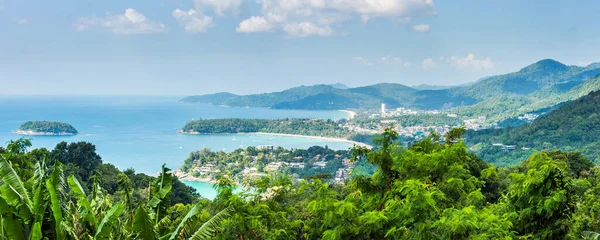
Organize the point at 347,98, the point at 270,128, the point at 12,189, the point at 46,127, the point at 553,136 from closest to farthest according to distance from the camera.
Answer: the point at 12,189, the point at 553,136, the point at 46,127, the point at 270,128, the point at 347,98

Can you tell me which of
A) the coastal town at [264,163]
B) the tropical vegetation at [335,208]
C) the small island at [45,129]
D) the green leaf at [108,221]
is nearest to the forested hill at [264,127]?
the small island at [45,129]

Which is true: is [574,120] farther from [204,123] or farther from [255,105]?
[255,105]

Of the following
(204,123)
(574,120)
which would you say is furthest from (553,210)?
(204,123)

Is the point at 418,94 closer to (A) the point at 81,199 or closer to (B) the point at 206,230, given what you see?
(B) the point at 206,230

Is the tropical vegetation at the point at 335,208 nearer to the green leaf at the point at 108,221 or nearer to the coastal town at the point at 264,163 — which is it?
the green leaf at the point at 108,221

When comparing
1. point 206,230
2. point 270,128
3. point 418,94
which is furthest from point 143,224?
point 418,94

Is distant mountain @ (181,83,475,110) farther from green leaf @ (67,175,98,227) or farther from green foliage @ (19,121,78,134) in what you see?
green leaf @ (67,175,98,227)

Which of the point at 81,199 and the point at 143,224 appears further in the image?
the point at 81,199

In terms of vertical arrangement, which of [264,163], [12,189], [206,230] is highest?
[12,189]

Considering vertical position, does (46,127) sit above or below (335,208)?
below

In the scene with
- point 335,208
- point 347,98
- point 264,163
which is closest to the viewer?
point 335,208
